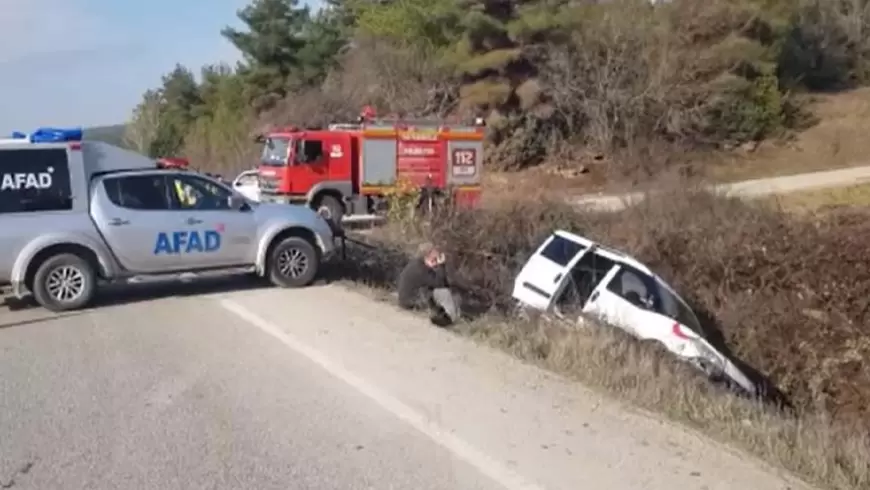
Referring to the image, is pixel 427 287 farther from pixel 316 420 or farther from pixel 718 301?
pixel 718 301

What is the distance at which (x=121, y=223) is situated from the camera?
12.8 meters

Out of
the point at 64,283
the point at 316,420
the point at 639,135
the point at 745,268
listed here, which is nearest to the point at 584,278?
the point at 745,268

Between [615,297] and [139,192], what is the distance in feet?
20.2

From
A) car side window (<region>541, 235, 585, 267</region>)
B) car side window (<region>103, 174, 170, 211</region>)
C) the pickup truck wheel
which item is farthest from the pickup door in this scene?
car side window (<region>541, 235, 585, 267</region>)

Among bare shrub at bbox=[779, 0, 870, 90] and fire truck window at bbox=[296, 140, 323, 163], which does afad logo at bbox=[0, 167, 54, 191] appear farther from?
bare shrub at bbox=[779, 0, 870, 90]

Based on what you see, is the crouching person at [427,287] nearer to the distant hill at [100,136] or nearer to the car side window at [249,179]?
the distant hill at [100,136]

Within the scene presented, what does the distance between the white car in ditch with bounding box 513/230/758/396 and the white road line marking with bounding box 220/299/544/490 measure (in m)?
3.59

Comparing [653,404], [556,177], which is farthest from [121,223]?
[556,177]

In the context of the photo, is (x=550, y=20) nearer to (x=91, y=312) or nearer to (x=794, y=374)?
(x=794, y=374)

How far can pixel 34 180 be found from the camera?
12383mm

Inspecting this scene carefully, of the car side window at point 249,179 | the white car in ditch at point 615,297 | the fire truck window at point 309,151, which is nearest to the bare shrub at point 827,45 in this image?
the car side window at point 249,179

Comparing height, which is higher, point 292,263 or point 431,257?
point 431,257

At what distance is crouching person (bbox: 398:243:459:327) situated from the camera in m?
11.4

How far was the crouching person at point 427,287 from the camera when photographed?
11.4m
